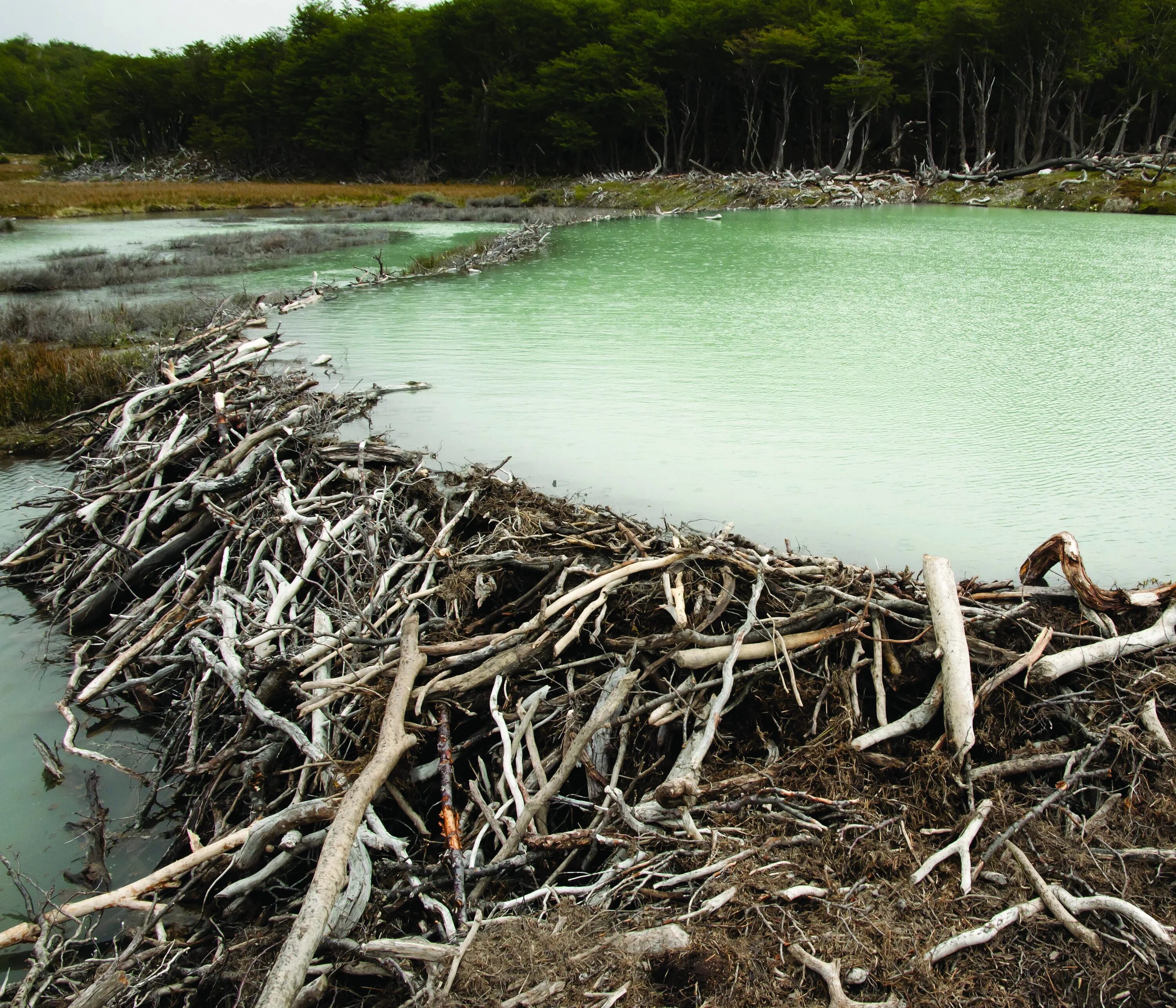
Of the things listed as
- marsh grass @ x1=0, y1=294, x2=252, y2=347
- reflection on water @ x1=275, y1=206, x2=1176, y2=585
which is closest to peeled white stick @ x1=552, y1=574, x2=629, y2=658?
reflection on water @ x1=275, y1=206, x2=1176, y2=585

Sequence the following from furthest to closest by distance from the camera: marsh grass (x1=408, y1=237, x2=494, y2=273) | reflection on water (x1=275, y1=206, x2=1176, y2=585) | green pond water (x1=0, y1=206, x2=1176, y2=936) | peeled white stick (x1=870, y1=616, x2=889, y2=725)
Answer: marsh grass (x1=408, y1=237, x2=494, y2=273) < reflection on water (x1=275, y1=206, x2=1176, y2=585) < green pond water (x1=0, y1=206, x2=1176, y2=936) < peeled white stick (x1=870, y1=616, x2=889, y2=725)

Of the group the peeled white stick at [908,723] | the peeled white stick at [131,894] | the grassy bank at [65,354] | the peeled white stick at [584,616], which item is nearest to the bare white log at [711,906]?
the peeled white stick at [908,723]

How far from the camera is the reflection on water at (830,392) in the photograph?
5.19 metres

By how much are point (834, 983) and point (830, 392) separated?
20.7 feet

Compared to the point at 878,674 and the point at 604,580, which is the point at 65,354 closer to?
the point at 604,580

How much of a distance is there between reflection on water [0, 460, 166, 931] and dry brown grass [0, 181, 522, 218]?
33.1 m

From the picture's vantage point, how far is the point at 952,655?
9.55 ft

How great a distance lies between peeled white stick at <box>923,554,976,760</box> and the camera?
9.04 feet

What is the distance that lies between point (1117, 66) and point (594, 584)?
43809 millimetres

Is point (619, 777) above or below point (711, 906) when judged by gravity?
below

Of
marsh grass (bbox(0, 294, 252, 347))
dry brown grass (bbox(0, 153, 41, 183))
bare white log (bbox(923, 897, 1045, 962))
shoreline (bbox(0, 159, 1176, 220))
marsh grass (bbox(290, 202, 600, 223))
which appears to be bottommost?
bare white log (bbox(923, 897, 1045, 962))

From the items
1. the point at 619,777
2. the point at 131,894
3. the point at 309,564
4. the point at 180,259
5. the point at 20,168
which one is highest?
the point at 20,168

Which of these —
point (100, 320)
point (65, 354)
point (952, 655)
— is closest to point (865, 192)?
point (100, 320)

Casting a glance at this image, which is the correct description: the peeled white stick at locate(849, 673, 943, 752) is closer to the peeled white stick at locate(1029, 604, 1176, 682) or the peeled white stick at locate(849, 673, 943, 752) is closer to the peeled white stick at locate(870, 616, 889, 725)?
the peeled white stick at locate(870, 616, 889, 725)
